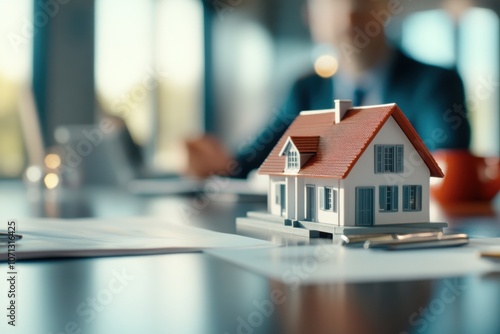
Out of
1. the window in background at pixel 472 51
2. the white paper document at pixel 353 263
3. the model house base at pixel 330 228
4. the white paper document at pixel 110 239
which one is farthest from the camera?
the window in background at pixel 472 51

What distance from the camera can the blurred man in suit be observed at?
3000 mm

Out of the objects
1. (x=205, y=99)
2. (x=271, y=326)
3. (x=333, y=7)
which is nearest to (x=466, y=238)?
(x=271, y=326)

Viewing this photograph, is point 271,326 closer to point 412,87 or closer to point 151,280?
point 151,280

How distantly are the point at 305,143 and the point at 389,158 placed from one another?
6.3 inches

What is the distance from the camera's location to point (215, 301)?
0.65m

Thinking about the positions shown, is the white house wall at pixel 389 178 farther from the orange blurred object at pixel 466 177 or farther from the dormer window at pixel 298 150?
the orange blurred object at pixel 466 177

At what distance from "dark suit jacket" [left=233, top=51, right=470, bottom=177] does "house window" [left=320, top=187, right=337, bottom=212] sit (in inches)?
62.3

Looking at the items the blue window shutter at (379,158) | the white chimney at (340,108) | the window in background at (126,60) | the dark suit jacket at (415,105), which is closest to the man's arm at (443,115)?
the dark suit jacket at (415,105)

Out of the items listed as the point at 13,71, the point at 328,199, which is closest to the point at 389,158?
the point at 328,199

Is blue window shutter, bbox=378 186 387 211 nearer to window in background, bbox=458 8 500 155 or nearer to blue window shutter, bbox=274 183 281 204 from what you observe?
blue window shutter, bbox=274 183 281 204

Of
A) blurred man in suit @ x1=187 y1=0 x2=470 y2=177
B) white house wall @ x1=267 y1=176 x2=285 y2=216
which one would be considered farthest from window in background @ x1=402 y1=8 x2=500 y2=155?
white house wall @ x1=267 y1=176 x2=285 y2=216

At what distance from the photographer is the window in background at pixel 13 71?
4.54 m

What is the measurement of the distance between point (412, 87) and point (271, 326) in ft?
9.56

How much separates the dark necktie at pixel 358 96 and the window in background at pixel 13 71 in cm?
253
